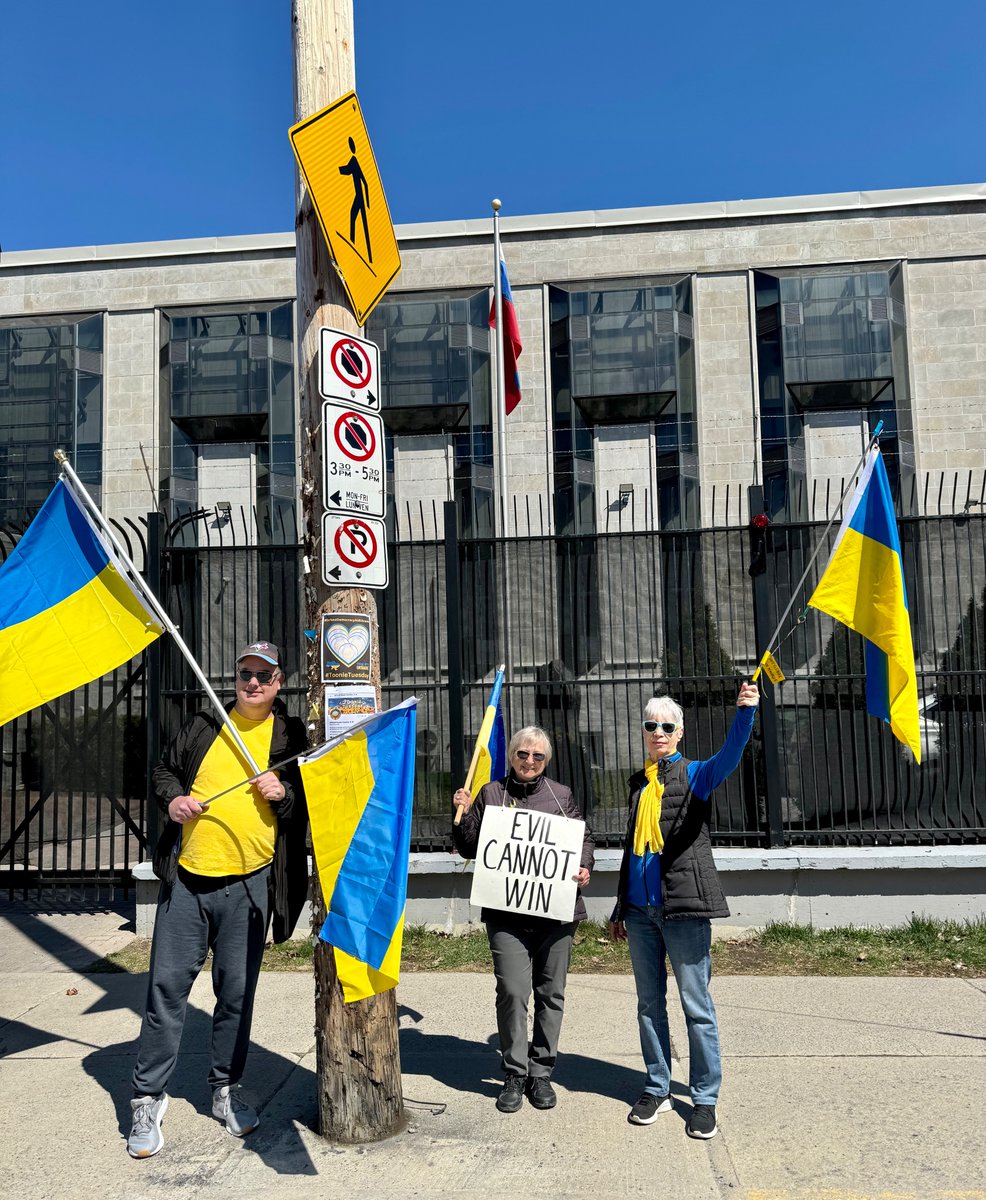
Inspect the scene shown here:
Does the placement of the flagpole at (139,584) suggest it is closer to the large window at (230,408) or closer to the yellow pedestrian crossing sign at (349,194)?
the yellow pedestrian crossing sign at (349,194)

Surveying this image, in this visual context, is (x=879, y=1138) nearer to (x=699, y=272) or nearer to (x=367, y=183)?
(x=367, y=183)

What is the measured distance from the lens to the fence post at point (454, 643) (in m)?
7.83

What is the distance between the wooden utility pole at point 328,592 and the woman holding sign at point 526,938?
0.53 m

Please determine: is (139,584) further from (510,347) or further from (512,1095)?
(510,347)

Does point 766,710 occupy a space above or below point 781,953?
above

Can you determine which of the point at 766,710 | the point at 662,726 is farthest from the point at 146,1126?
the point at 766,710

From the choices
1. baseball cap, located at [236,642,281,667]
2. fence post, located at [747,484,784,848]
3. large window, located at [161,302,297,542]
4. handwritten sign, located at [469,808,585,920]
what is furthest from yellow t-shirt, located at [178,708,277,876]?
large window, located at [161,302,297,542]

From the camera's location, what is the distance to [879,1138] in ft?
14.0

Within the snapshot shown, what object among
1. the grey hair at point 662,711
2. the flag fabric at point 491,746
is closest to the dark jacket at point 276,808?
the flag fabric at point 491,746

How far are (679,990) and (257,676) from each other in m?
2.27

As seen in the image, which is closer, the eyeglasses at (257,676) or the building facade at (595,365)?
the eyeglasses at (257,676)

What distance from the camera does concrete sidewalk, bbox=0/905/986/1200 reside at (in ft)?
13.1

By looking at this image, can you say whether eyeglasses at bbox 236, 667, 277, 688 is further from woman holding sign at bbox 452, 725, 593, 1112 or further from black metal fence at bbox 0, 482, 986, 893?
black metal fence at bbox 0, 482, 986, 893

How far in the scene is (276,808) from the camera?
4.58 m
